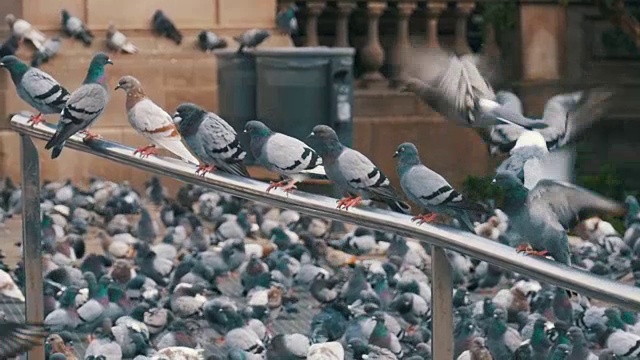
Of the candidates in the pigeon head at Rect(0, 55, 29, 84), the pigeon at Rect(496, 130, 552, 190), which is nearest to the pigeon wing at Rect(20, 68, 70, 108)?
the pigeon head at Rect(0, 55, 29, 84)

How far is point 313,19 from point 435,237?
1227 centimetres

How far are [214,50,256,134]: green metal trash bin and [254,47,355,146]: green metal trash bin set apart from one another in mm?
290

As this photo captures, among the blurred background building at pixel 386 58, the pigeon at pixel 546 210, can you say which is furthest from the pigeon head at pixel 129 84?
the blurred background building at pixel 386 58

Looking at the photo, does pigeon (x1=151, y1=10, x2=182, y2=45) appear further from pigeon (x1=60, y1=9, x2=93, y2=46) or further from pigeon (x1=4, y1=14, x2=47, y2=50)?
pigeon (x1=4, y1=14, x2=47, y2=50)

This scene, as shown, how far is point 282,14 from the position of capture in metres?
15.3

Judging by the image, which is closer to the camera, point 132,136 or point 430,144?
point 132,136

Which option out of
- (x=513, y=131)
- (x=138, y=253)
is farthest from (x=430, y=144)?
(x=513, y=131)

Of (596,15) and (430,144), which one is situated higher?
(596,15)

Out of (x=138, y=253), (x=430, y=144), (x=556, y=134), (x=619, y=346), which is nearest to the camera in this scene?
(x=556, y=134)

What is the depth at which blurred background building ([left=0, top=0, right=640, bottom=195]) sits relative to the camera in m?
15.0

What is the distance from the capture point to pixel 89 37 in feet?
48.9

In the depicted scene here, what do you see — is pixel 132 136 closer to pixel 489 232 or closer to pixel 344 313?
pixel 489 232

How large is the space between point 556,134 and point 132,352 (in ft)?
10.0

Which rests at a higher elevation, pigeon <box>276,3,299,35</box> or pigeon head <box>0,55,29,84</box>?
pigeon head <box>0,55,29,84</box>
